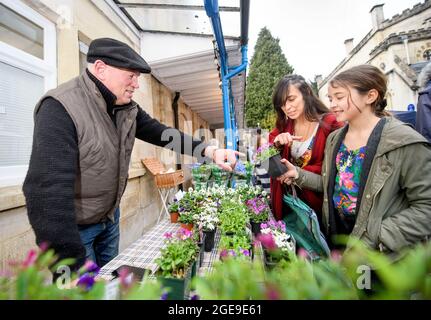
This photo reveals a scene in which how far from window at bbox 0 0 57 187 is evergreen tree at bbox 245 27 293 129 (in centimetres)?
2307

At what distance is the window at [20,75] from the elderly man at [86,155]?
4.49ft

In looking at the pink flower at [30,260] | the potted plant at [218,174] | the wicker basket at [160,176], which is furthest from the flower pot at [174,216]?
the wicker basket at [160,176]

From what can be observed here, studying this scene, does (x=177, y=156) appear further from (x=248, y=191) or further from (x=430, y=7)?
(x=430, y=7)

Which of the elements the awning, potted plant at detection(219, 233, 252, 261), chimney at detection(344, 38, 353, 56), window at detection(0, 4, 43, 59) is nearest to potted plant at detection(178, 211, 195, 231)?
potted plant at detection(219, 233, 252, 261)

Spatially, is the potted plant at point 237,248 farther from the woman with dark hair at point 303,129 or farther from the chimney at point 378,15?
the chimney at point 378,15

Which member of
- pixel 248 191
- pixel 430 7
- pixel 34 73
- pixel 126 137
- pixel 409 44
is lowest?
pixel 248 191

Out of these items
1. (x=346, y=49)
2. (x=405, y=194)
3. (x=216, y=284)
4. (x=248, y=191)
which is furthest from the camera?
(x=346, y=49)

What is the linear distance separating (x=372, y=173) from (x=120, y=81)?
5.07 ft

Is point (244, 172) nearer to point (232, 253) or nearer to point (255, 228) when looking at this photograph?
point (255, 228)

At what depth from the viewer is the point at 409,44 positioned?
20.6 m

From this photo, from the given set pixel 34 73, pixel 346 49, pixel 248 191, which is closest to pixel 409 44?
pixel 346 49

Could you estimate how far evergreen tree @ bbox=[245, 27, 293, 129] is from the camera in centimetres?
2584
